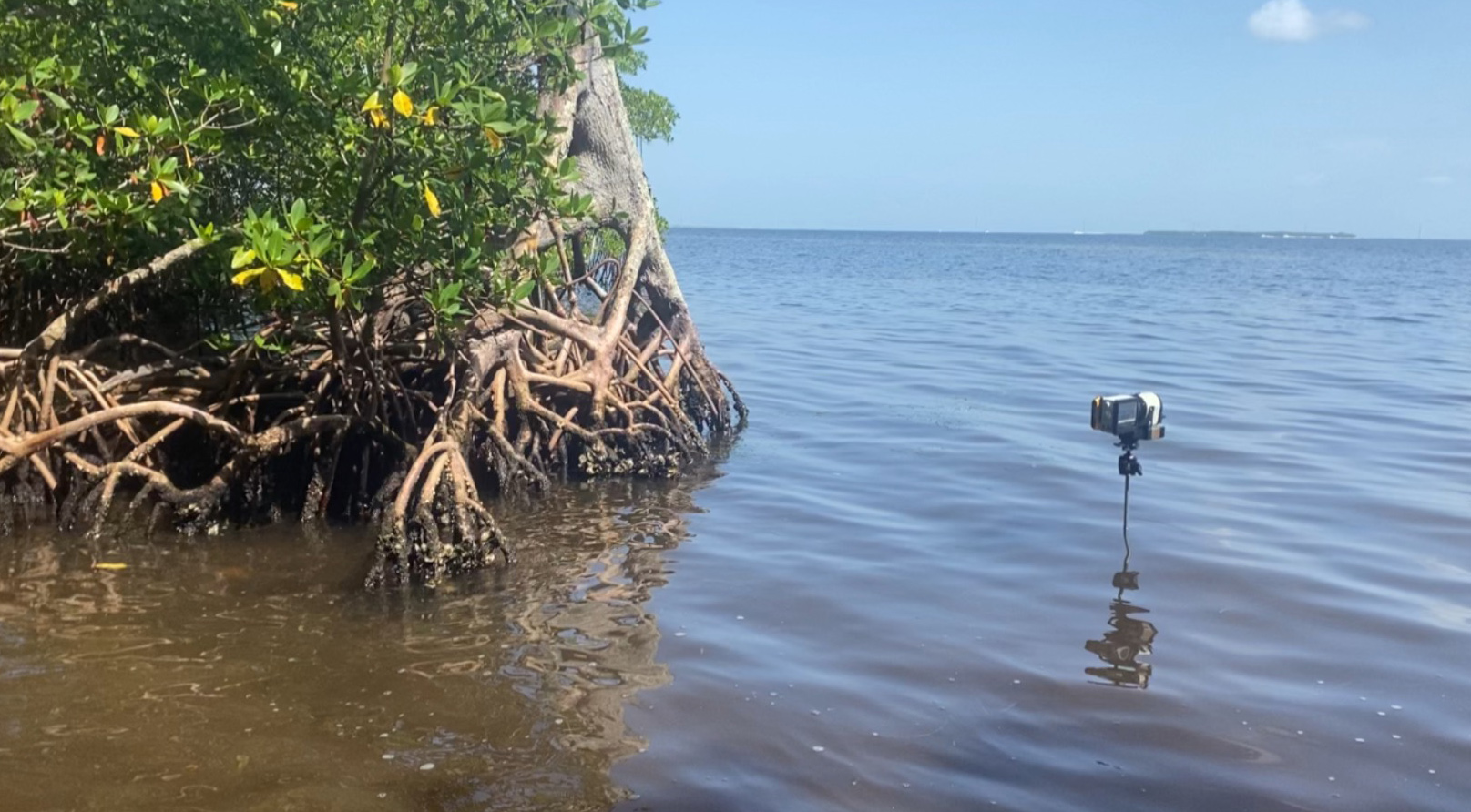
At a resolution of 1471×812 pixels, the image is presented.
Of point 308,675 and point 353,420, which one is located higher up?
point 353,420

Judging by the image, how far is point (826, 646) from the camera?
496 centimetres

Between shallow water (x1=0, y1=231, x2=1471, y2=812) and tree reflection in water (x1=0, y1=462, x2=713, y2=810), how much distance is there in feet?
0.06

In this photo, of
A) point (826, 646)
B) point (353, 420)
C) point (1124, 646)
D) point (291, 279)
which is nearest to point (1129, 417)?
point (1124, 646)

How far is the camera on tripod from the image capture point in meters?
5.36

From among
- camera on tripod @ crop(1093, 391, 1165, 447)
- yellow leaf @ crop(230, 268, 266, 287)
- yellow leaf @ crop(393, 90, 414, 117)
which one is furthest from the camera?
camera on tripod @ crop(1093, 391, 1165, 447)

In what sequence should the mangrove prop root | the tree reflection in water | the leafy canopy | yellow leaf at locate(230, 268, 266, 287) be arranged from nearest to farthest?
the tree reflection in water < yellow leaf at locate(230, 268, 266, 287) < the leafy canopy < the mangrove prop root

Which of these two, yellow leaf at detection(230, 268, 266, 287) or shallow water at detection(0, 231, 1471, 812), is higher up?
yellow leaf at detection(230, 268, 266, 287)

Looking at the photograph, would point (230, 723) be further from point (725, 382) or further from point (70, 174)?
point (725, 382)

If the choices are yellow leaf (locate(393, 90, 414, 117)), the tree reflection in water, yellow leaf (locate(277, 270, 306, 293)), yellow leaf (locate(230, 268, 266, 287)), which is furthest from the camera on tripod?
yellow leaf (locate(230, 268, 266, 287))

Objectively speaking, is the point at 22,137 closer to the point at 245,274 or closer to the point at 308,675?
the point at 245,274

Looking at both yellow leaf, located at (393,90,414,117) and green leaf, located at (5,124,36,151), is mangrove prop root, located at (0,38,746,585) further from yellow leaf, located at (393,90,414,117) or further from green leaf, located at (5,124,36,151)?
yellow leaf, located at (393,90,414,117)

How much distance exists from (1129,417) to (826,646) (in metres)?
1.71

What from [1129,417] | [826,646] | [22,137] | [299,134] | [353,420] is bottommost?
[826,646]

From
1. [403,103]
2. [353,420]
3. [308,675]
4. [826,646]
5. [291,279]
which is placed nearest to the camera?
[308,675]
